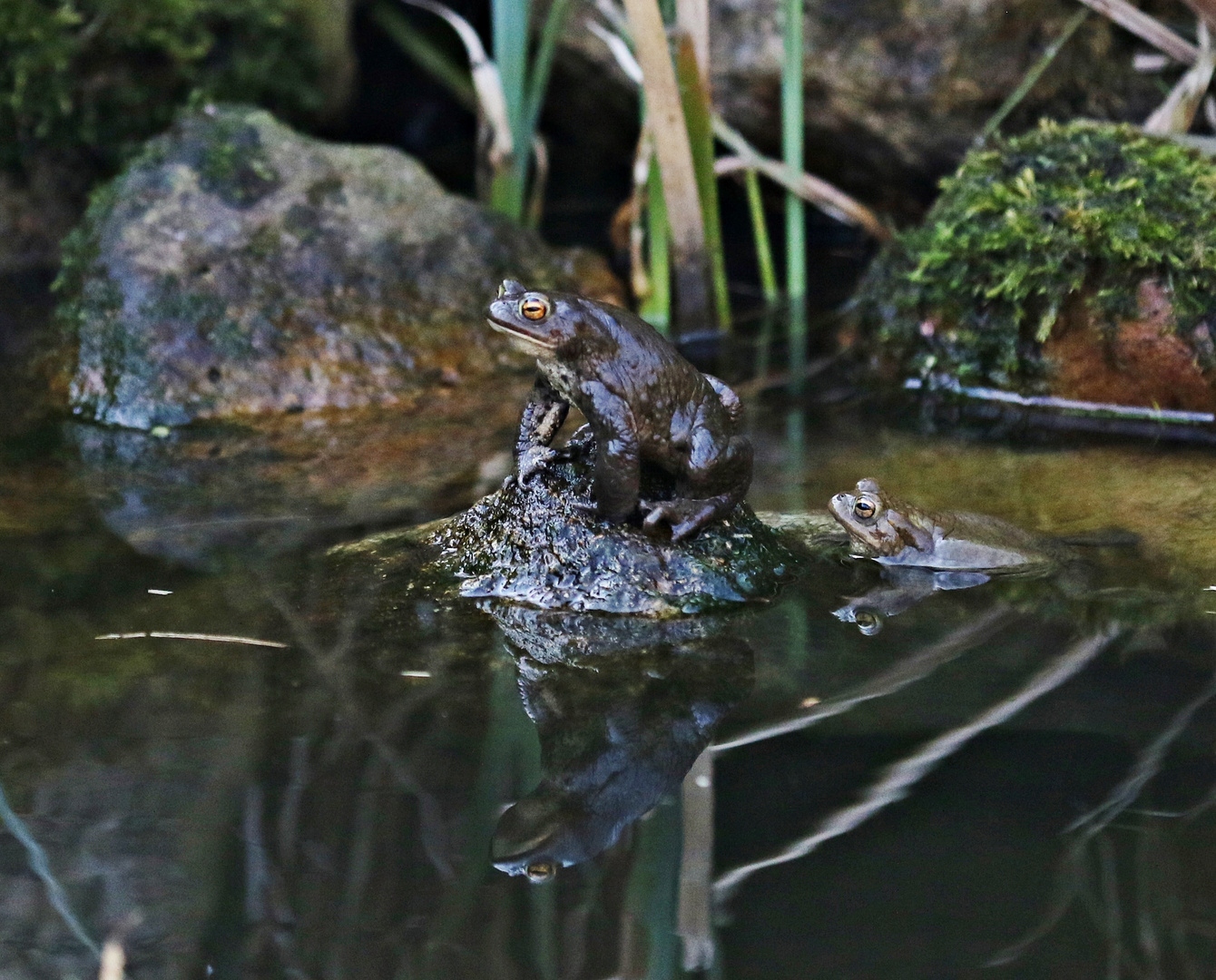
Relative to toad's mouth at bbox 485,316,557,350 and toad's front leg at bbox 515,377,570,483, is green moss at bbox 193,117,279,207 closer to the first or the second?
toad's front leg at bbox 515,377,570,483

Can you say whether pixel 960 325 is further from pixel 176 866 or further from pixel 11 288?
pixel 11 288

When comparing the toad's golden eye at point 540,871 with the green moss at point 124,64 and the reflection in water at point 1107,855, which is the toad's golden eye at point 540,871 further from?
the green moss at point 124,64

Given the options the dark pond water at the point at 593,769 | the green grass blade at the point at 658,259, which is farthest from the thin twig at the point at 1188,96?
the dark pond water at the point at 593,769

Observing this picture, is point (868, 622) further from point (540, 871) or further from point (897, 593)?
point (540, 871)

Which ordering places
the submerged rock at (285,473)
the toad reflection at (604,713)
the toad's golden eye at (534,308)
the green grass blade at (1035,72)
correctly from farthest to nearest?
the green grass blade at (1035,72) → the submerged rock at (285,473) → the toad's golden eye at (534,308) → the toad reflection at (604,713)

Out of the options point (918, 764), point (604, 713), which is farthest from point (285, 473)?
point (918, 764)

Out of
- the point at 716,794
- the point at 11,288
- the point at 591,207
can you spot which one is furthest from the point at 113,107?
the point at 716,794
